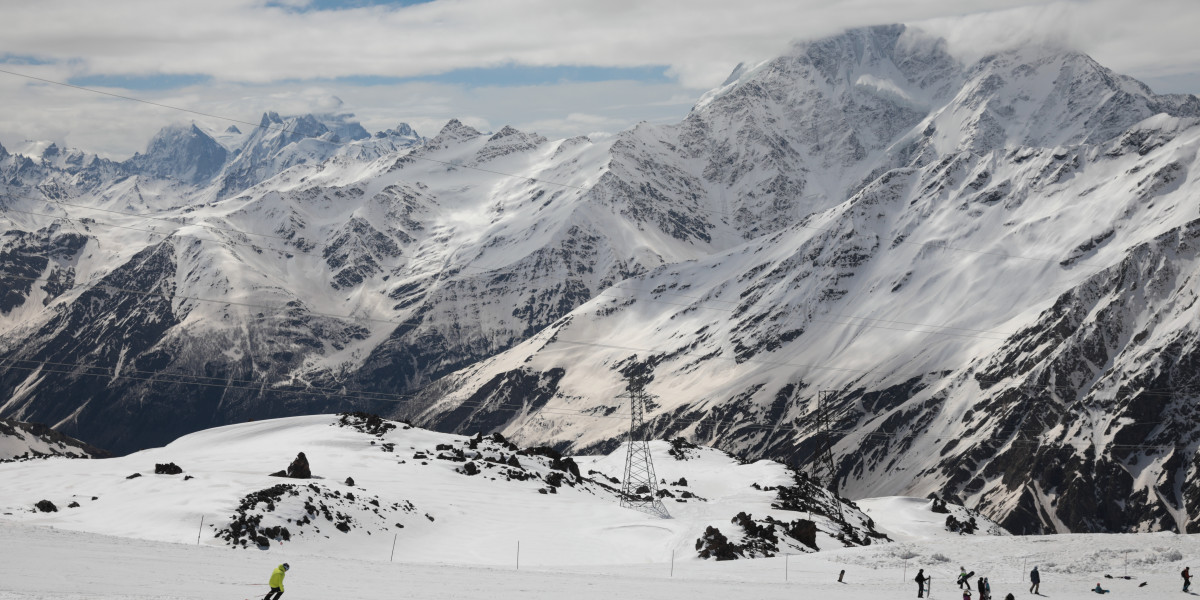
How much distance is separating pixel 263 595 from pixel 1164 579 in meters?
59.9

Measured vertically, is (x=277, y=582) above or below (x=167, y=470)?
below

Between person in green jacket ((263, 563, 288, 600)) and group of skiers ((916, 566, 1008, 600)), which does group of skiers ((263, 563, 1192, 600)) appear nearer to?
group of skiers ((916, 566, 1008, 600))

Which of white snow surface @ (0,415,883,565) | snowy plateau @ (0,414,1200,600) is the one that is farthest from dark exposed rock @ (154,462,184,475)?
white snow surface @ (0,415,883,565)

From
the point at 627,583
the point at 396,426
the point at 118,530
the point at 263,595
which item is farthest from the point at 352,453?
the point at 263,595

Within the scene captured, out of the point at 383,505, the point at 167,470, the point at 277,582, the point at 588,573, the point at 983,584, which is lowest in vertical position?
the point at 277,582

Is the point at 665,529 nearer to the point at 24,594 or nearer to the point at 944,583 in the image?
the point at 944,583

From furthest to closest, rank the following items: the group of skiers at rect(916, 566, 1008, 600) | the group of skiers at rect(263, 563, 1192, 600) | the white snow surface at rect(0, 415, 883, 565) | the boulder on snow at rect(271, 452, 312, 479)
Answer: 1. the boulder on snow at rect(271, 452, 312, 479)
2. the white snow surface at rect(0, 415, 883, 565)
3. the group of skiers at rect(263, 563, 1192, 600)
4. the group of skiers at rect(916, 566, 1008, 600)

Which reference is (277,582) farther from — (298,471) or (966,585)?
(298,471)

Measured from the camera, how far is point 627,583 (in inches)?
3054

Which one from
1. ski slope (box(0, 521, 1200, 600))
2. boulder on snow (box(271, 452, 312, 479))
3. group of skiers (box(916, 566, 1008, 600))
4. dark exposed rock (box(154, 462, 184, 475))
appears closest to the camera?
ski slope (box(0, 521, 1200, 600))

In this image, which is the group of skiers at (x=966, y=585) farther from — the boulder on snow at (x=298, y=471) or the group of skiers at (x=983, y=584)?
the boulder on snow at (x=298, y=471)

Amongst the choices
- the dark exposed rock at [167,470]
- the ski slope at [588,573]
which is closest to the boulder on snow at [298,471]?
the dark exposed rock at [167,470]

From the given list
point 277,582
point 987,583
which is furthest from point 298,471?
point 987,583

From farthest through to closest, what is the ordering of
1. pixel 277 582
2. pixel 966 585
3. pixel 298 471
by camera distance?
1. pixel 298 471
2. pixel 966 585
3. pixel 277 582
